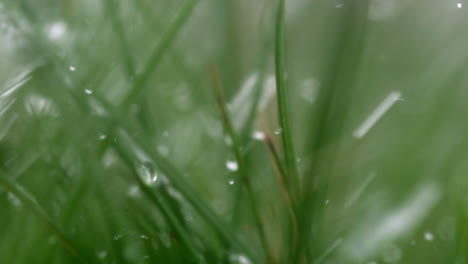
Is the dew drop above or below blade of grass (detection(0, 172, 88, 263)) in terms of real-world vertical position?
below

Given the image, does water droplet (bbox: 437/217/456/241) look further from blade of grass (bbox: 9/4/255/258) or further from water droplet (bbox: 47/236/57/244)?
water droplet (bbox: 47/236/57/244)

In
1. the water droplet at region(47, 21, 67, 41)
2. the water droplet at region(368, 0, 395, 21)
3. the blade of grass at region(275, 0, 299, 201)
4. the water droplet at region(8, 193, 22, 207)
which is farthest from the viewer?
the water droplet at region(368, 0, 395, 21)

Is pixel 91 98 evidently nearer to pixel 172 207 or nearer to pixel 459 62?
pixel 172 207

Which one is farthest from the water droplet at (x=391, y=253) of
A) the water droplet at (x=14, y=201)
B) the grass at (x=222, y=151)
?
the water droplet at (x=14, y=201)

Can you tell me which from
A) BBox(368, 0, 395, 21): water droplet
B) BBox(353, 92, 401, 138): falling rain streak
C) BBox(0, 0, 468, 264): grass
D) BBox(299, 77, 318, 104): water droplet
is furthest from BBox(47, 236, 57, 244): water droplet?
BBox(368, 0, 395, 21): water droplet

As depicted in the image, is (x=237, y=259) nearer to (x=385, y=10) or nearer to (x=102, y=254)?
(x=102, y=254)

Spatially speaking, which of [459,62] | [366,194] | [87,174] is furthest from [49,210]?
[459,62]

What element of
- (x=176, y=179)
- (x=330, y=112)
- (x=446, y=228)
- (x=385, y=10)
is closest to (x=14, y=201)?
(x=176, y=179)

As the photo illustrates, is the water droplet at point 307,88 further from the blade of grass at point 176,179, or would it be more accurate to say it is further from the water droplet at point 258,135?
the blade of grass at point 176,179

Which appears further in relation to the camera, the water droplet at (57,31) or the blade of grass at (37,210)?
the water droplet at (57,31)
